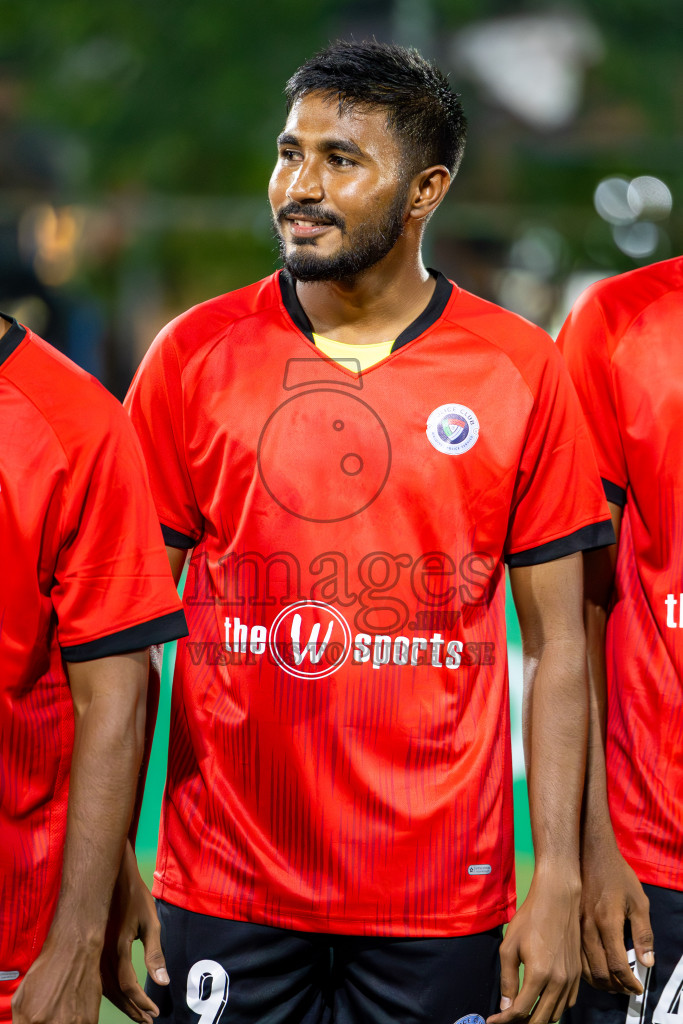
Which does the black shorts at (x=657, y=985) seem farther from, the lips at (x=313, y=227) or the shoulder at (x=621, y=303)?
the lips at (x=313, y=227)

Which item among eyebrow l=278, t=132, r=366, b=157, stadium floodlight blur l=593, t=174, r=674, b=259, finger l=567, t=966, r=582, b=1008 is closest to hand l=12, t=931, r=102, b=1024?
finger l=567, t=966, r=582, b=1008

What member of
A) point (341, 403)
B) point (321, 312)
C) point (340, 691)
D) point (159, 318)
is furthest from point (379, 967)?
point (159, 318)

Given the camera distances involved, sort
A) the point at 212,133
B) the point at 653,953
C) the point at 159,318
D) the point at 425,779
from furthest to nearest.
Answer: the point at 212,133
the point at 159,318
the point at 653,953
the point at 425,779

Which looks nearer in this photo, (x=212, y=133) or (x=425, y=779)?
(x=425, y=779)

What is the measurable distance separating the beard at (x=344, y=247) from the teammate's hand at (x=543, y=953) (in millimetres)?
1094

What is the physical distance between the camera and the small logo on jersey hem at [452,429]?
2.43 m

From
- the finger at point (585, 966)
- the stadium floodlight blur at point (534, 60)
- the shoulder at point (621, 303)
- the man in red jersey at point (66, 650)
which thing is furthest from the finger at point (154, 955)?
the stadium floodlight blur at point (534, 60)

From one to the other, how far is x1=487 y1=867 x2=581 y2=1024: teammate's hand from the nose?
1.21m

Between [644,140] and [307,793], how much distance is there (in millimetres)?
12272

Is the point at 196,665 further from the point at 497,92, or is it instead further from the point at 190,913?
the point at 497,92

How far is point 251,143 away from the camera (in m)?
14.2

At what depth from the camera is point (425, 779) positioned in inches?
93.3

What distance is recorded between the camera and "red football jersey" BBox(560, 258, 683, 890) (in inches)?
99.3

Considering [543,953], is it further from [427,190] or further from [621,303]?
[427,190]
